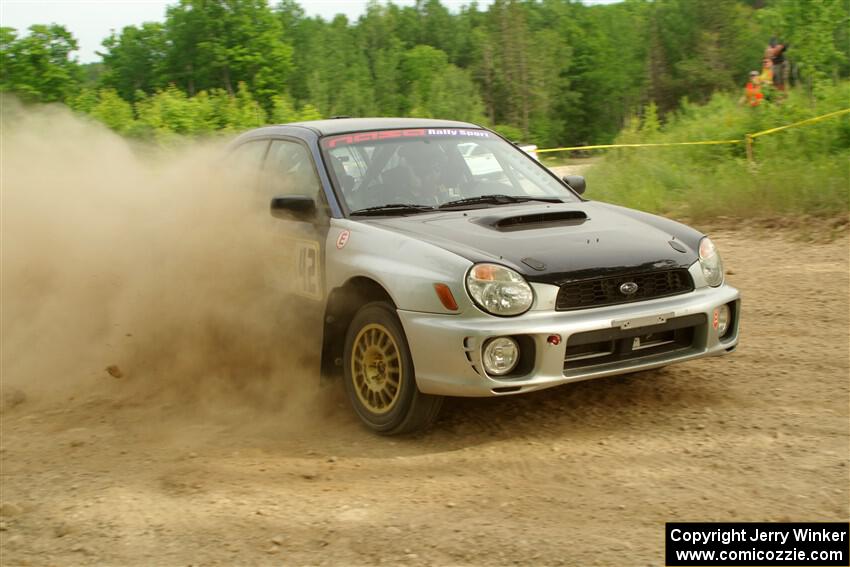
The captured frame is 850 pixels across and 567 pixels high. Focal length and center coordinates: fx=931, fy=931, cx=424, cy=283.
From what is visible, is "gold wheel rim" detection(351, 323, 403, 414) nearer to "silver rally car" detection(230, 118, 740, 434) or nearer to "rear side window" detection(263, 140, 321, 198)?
"silver rally car" detection(230, 118, 740, 434)

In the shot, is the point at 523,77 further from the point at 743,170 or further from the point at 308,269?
the point at 308,269

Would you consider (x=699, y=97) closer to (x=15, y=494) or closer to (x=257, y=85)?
(x=257, y=85)

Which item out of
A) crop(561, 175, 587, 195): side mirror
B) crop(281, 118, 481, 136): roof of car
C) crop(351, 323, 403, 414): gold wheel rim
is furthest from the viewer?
crop(561, 175, 587, 195): side mirror

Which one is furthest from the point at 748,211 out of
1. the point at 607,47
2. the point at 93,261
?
the point at 607,47

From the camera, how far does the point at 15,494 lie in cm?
456

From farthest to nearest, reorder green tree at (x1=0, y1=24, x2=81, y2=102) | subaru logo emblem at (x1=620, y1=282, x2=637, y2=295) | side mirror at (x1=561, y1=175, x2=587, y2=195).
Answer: green tree at (x1=0, y1=24, x2=81, y2=102), side mirror at (x1=561, y1=175, x2=587, y2=195), subaru logo emblem at (x1=620, y1=282, x2=637, y2=295)

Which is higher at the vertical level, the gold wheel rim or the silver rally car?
the silver rally car

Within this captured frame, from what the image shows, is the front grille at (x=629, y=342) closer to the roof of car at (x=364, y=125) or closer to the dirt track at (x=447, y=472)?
the dirt track at (x=447, y=472)

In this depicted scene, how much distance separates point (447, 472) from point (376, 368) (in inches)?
32.8

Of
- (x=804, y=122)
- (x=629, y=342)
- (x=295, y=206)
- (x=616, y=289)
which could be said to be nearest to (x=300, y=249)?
(x=295, y=206)

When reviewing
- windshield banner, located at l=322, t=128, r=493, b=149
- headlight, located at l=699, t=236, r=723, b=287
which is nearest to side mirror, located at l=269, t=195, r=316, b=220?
windshield banner, located at l=322, t=128, r=493, b=149

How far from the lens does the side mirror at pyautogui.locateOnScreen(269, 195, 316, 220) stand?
17.9ft

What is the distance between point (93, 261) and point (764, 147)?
32.1 feet

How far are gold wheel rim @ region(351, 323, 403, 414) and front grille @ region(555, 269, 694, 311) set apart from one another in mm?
933
